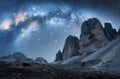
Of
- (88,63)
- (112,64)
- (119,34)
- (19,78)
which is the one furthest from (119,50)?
(19,78)

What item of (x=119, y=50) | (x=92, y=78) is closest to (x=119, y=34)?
(x=119, y=50)

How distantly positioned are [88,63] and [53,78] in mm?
116214

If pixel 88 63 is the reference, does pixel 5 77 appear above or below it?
below

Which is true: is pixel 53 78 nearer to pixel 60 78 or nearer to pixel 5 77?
pixel 60 78

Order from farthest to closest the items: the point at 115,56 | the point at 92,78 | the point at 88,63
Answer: the point at 88,63, the point at 115,56, the point at 92,78

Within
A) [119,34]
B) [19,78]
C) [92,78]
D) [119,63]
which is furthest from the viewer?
[119,34]

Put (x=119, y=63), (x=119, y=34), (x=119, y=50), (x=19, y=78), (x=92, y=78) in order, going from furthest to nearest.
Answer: (x=119, y=34) → (x=119, y=50) → (x=119, y=63) → (x=92, y=78) → (x=19, y=78)

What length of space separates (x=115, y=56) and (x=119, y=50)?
1210 cm

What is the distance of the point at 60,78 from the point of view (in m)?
32.2

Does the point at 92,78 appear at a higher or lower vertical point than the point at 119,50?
lower

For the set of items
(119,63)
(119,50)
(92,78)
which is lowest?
(92,78)

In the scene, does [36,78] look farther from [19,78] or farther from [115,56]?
[115,56]

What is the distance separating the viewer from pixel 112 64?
107 meters

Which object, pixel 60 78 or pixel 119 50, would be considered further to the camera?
pixel 119 50
